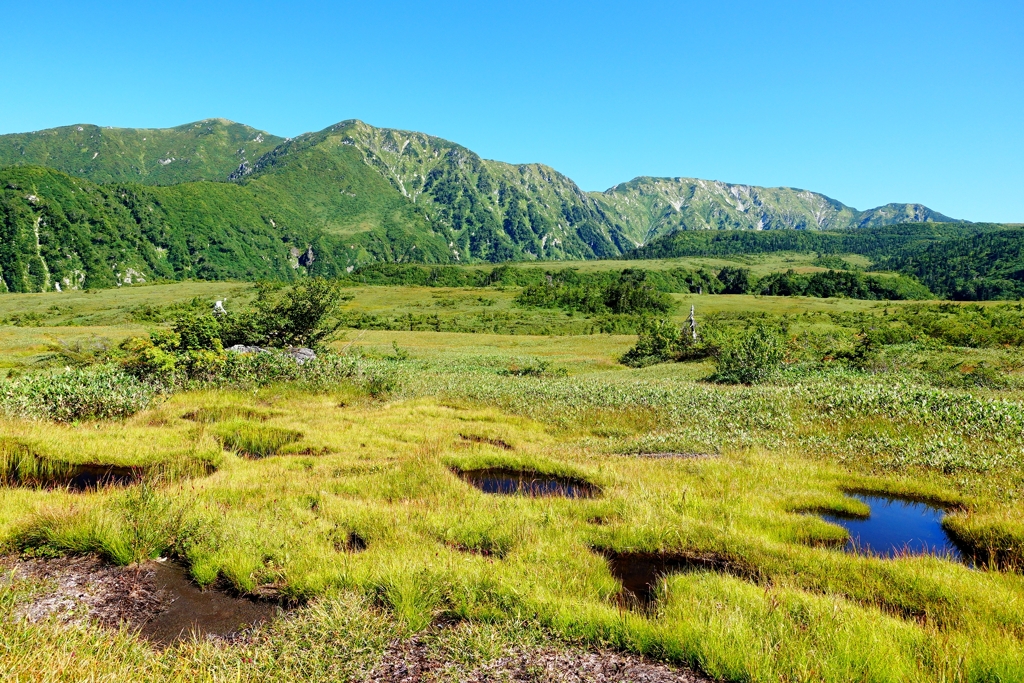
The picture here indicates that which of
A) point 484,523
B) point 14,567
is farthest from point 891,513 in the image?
point 14,567

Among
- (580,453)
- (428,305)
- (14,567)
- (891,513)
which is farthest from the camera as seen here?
(428,305)

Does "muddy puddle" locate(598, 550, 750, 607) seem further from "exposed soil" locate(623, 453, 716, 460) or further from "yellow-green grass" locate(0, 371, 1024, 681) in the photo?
"exposed soil" locate(623, 453, 716, 460)

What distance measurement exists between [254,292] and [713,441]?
128 meters

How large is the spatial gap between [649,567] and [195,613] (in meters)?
6.52

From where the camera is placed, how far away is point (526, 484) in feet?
41.9

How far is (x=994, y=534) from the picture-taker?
885 cm

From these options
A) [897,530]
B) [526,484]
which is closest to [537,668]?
[526,484]

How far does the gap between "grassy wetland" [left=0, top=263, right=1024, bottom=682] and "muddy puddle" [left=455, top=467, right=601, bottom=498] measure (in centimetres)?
26

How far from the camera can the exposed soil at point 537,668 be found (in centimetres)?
497

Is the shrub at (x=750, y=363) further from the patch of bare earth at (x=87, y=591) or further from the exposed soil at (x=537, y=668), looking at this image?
the patch of bare earth at (x=87, y=591)

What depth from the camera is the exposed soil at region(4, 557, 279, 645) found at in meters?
6.08

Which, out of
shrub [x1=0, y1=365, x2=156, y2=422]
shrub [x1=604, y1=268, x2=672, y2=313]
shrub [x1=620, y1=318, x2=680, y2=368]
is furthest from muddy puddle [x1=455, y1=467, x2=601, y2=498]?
shrub [x1=604, y1=268, x2=672, y2=313]

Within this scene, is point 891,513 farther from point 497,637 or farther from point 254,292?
point 254,292

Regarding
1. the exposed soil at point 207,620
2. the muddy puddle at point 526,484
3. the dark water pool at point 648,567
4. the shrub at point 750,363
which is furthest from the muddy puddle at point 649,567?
the shrub at point 750,363
